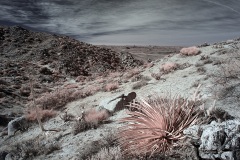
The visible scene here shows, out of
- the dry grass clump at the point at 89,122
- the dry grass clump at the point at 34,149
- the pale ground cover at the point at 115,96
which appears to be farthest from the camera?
the dry grass clump at the point at 89,122

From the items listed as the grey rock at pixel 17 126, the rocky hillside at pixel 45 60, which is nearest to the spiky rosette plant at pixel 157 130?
the grey rock at pixel 17 126

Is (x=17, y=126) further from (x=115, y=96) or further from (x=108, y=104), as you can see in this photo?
(x=115, y=96)

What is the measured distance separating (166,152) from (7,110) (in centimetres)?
1285

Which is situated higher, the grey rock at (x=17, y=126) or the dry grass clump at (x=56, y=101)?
the dry grass clump at (x=56, y=101)

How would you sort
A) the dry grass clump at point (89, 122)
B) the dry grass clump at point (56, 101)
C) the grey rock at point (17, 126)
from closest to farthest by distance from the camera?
the dry grass clump at point (89, 122), the grey rock at point (17, 126), the dry grass clump at point (56, 101)

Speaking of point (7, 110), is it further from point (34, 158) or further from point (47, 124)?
point (34, 158)

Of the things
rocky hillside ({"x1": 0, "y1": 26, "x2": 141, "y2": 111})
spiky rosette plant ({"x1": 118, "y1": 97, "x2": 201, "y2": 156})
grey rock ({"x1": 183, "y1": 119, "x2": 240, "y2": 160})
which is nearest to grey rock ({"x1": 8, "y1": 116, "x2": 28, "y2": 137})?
spiky rosette plant ({"x1": 118, "y1": 97, "x2": 201, "y2": 156})

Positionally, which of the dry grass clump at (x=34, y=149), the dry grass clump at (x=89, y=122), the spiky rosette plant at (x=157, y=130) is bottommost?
the dry grass clump at (x=34, y=149)

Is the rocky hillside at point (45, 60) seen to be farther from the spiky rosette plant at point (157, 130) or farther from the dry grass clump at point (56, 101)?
the spiky rosette plant at point (157, 130)

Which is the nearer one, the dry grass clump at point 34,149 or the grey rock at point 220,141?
the grey rock at point 220,141

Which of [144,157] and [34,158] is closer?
[144,157]

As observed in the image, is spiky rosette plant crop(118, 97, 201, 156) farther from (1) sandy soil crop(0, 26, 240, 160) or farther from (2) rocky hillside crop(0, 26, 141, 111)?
(2) rocky hillside crop(0, 26, 141, 111)

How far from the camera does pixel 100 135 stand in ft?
21.5

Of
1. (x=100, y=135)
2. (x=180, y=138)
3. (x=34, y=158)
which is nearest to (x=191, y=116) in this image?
(x=180, y=138)
